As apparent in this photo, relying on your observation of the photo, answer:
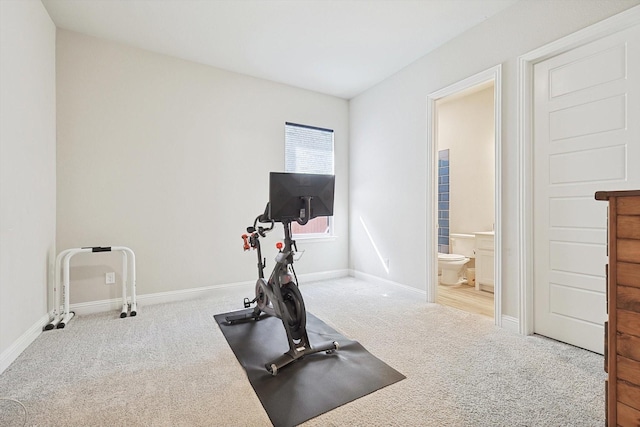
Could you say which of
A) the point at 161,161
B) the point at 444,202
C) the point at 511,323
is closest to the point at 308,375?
the point at 511,323

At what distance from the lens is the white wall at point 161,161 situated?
309cm

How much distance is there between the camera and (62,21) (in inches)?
114

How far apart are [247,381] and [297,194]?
4.18 feet

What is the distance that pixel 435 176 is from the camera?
3.47 m

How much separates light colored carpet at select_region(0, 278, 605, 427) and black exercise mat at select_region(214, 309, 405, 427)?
0.06m

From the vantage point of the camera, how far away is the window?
4383mm

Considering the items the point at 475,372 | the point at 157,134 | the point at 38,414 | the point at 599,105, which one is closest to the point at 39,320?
the point at 38,414

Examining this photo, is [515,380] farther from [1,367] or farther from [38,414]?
[1,367]

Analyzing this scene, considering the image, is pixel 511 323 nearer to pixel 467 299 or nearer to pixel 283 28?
pixel 467 299

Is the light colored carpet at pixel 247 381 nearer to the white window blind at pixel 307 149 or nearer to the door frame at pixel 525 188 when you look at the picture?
the door frame at pixel 525 188

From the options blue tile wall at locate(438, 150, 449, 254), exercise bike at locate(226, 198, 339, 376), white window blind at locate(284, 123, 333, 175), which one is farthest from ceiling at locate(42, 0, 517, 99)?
blue tile wall at locate(438, 150, 449, 254)

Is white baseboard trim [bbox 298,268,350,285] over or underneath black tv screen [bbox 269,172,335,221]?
underneath

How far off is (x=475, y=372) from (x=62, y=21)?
4.61m

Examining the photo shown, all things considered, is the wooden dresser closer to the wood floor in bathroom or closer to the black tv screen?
the black tv screen
